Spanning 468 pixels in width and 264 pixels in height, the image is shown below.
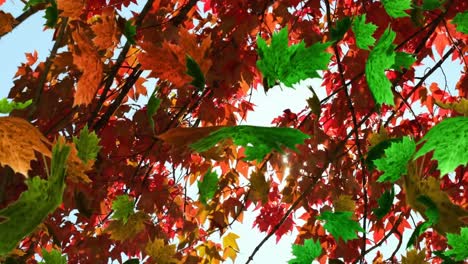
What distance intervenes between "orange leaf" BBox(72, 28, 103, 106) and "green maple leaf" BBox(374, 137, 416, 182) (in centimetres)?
72

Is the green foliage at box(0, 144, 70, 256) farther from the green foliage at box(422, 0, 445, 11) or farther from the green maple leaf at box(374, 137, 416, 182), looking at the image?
the green foliage at box(422, 0, 445, 11)

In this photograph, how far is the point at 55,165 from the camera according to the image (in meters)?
0.64

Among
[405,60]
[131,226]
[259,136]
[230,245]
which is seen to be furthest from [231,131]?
[230,245]

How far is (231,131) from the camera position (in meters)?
0.71

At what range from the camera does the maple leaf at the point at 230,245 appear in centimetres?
302

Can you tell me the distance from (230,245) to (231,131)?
7.85 ft

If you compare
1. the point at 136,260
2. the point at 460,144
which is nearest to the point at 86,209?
the point at 136,260

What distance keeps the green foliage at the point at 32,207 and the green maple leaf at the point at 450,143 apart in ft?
1.35

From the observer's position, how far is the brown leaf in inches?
25.5

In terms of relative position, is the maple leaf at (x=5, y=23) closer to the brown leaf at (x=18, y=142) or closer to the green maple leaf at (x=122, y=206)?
the green maple leaf at (x=122, y=206)

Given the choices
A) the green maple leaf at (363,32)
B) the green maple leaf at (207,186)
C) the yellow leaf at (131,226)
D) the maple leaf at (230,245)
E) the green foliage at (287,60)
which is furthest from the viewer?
the maple leaf at (230,245)

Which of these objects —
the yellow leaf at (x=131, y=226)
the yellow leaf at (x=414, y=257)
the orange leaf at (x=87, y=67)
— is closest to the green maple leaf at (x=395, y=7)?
the yellow leaf at (x=414, y=257)

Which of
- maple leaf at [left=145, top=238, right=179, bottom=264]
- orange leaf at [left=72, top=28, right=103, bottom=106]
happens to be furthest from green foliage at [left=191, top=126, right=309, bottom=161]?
maple leaf at [left=145, top=238, right=179, bottom=264]

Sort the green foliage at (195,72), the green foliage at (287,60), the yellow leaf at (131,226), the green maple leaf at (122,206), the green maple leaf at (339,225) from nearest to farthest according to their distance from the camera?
the green foliage at (287,60) → the green foliage at (195,72) → the green maple leaf at (339,225) → the green maple leaf at (122,206) → the yellow leaf at (131,226)
